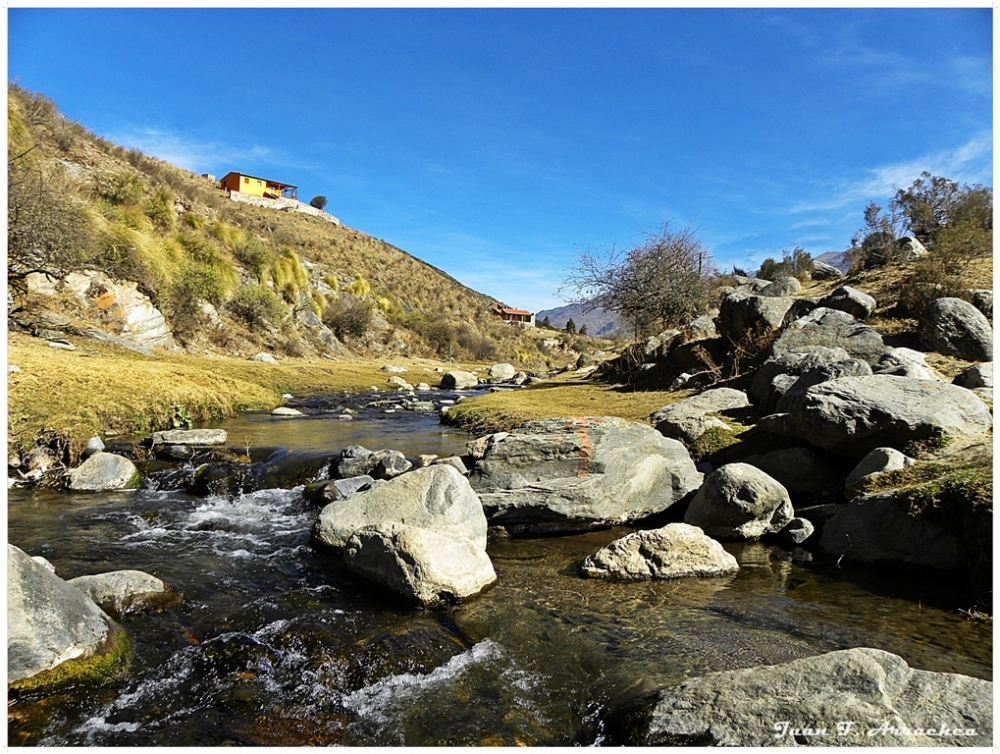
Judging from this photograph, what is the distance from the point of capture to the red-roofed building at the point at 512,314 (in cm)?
9917

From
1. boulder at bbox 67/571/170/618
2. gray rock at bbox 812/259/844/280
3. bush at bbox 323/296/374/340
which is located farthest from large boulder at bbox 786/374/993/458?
bush at bbox 323/296/374/340

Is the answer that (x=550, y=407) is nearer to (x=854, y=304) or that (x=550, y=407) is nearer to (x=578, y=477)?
(x=578, y=477)

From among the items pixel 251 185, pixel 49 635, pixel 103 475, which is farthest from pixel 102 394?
pixel 251 185

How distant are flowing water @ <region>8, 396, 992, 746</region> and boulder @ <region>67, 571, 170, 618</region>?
0.76 feet

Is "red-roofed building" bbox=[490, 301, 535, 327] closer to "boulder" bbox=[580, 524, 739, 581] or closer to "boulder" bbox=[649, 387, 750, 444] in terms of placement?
"boulder" bbox=[649, 387, 750, 444]

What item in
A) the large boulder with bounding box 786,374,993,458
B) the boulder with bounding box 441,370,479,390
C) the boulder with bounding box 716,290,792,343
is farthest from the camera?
the boulder with bounding box 441,370,479,390

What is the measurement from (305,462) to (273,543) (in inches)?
156

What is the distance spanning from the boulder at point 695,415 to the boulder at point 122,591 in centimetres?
859

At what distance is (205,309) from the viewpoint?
110 ft

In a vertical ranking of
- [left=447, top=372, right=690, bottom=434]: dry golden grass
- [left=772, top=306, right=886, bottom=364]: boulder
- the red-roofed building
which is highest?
the red-roofed building

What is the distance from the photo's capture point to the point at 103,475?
10.0m

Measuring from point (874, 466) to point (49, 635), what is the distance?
9.18m

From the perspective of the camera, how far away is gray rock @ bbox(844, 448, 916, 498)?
286 inches

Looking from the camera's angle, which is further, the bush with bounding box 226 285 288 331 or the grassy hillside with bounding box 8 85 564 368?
the bush with bounding box 226 285 288 331
